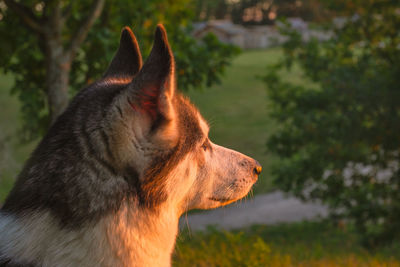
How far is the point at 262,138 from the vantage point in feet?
76.4

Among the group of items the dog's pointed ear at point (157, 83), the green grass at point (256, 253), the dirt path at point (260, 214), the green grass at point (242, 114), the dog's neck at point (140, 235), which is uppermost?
the dog's pointed ear at point (157, 83)

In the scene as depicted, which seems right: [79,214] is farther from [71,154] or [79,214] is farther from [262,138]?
[262,138]

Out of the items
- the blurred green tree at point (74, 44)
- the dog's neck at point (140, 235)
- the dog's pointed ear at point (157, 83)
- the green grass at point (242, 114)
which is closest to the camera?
the dog's pointed ear at point (157, 83)

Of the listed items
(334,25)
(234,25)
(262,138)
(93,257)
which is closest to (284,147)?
(334,25)

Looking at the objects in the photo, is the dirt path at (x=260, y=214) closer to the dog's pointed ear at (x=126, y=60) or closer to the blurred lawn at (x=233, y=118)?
the blurred lawn at (x=233, y=118)

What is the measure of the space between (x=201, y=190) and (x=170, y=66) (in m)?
1.02

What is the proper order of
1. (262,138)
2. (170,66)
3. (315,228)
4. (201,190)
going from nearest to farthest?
(170,66) → (201,190) → (315,228) → (262,138)

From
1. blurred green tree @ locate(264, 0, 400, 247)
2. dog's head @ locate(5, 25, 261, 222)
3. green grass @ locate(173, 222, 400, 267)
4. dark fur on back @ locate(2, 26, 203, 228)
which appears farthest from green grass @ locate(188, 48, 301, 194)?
dark fur on back @ locate(2, 26, 203, 228)

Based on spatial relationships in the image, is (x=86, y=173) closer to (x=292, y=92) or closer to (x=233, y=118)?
(x=292, y=92)

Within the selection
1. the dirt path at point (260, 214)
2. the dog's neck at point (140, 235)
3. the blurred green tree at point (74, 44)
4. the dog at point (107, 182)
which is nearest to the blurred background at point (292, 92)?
the blurred green tree at point (74, 44)

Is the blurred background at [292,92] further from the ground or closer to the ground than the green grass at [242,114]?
further from the ground

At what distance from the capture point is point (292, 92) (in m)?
9.38

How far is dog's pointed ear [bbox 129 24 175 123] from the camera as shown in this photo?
85.0 inches

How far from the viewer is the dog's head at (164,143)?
2283 millimetres
